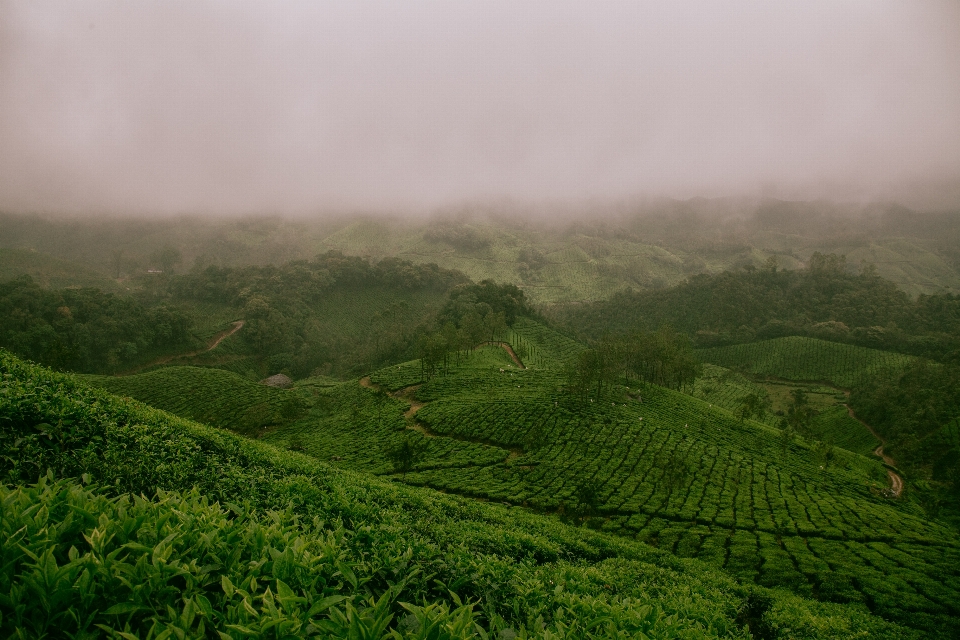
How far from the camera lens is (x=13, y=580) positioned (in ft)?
8.00

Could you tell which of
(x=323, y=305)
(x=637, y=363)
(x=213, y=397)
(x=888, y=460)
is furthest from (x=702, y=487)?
(x=323, y=305)

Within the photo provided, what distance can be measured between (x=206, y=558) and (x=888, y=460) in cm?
8804

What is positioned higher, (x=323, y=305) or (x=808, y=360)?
(x=323, y=305)

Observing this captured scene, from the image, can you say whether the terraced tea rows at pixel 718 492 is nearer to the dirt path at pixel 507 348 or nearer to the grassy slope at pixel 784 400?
the grassy slope at pixel 784 400

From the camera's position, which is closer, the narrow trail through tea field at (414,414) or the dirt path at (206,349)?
the narrow trail through tea field at (414,414)

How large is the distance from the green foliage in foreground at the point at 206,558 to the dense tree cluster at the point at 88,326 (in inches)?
3258

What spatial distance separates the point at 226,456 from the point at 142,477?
2740 mm

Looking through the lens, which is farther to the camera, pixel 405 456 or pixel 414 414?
pixel 414 414

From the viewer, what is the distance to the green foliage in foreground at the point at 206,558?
2352 millimetres

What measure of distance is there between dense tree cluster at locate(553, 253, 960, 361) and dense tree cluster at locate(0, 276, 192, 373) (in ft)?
343

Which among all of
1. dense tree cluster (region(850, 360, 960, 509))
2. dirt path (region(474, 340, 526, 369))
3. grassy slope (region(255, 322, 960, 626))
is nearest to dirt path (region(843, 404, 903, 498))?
dense tree cluster (region(850, 360, 960, 509))

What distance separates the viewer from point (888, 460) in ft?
203

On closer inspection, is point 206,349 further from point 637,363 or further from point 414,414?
point 637,363

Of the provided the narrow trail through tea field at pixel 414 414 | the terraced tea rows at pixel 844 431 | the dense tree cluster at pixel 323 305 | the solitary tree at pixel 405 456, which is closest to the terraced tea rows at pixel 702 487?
the narrow trail through tea field at pixel 414 414
